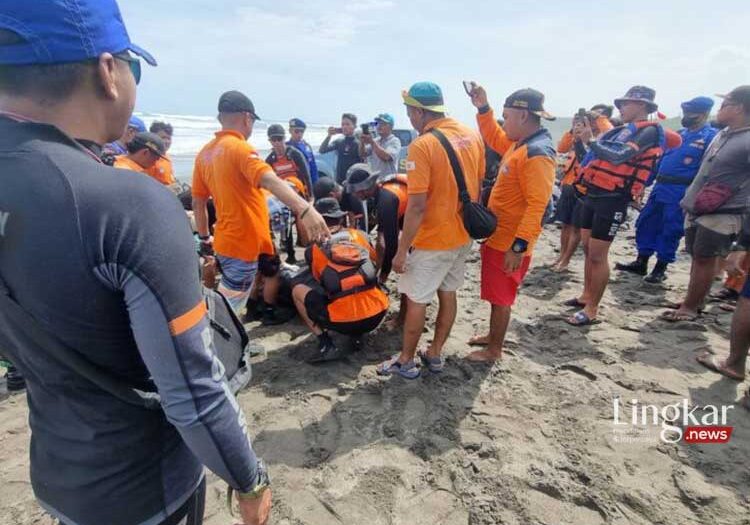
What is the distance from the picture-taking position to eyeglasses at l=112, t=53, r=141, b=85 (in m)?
0.91

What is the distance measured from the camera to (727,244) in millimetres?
3910

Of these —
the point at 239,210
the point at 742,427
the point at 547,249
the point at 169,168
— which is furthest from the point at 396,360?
the point at 547,249

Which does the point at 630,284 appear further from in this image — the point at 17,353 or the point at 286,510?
the point at 17,353

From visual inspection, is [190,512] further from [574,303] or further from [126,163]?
[574,303]

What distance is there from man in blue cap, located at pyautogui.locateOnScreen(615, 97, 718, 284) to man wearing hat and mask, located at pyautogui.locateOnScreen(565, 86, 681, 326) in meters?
1.61

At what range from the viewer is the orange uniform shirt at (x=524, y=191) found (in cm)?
299

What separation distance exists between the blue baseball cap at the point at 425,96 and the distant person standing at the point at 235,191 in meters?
1.21

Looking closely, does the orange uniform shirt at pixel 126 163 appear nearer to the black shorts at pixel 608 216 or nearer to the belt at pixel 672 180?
the black shorts at pixel 608 216

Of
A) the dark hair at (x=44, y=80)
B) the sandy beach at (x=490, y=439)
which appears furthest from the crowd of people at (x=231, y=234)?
the sandy beach at (x=490, y=439)

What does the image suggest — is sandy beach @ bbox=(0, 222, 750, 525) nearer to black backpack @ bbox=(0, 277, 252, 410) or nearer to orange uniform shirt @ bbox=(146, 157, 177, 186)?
black backpack @ bbox=(0, 277, 252, 410)

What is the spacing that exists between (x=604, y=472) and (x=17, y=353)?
8.90ft

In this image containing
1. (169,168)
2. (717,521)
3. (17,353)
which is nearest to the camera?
(17,353)

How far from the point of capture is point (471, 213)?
304 cm

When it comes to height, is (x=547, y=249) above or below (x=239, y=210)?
below
